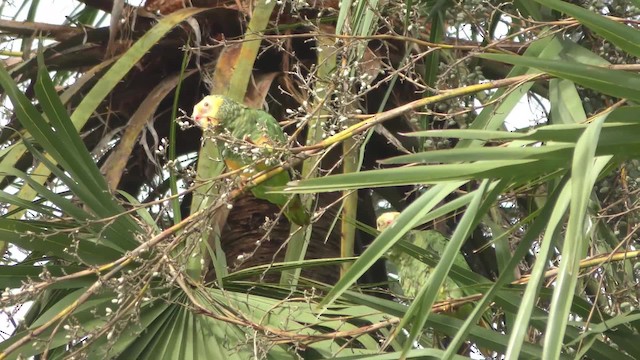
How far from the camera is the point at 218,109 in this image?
2537mm

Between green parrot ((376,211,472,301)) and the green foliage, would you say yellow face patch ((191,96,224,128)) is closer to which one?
the green foliage

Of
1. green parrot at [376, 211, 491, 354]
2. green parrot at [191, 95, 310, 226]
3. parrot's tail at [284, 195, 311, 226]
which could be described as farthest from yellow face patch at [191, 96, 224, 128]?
green parrot at [376, 211, 491, 354]

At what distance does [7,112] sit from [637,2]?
184cm

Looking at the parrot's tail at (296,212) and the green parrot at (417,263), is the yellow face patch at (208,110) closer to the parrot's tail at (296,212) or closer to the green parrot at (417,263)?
the parrot's tail at (296,212)

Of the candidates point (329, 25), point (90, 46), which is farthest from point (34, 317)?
point (329, 25)

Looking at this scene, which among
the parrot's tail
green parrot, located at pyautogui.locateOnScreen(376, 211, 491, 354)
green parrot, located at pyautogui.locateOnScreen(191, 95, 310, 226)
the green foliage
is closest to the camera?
the green foliage

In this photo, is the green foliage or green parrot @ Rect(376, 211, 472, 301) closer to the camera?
the green foliage

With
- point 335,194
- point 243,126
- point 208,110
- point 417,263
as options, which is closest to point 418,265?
point 417,263

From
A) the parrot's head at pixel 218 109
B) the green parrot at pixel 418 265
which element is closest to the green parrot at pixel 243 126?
the parrot's head at pixel 218 109

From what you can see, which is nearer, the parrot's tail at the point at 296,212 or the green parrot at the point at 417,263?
the parrot's tail at the point at 296,212

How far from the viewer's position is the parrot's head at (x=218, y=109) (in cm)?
248

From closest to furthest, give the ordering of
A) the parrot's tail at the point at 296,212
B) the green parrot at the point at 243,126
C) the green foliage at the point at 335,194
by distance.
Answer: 1. the green foliage at the point at 335,194
2. the green parrot at the point at 243,126
3. the parrot's tail at the point at 296,212

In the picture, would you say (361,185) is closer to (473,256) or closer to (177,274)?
(177,274)

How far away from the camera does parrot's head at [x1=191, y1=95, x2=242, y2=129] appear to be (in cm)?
248
